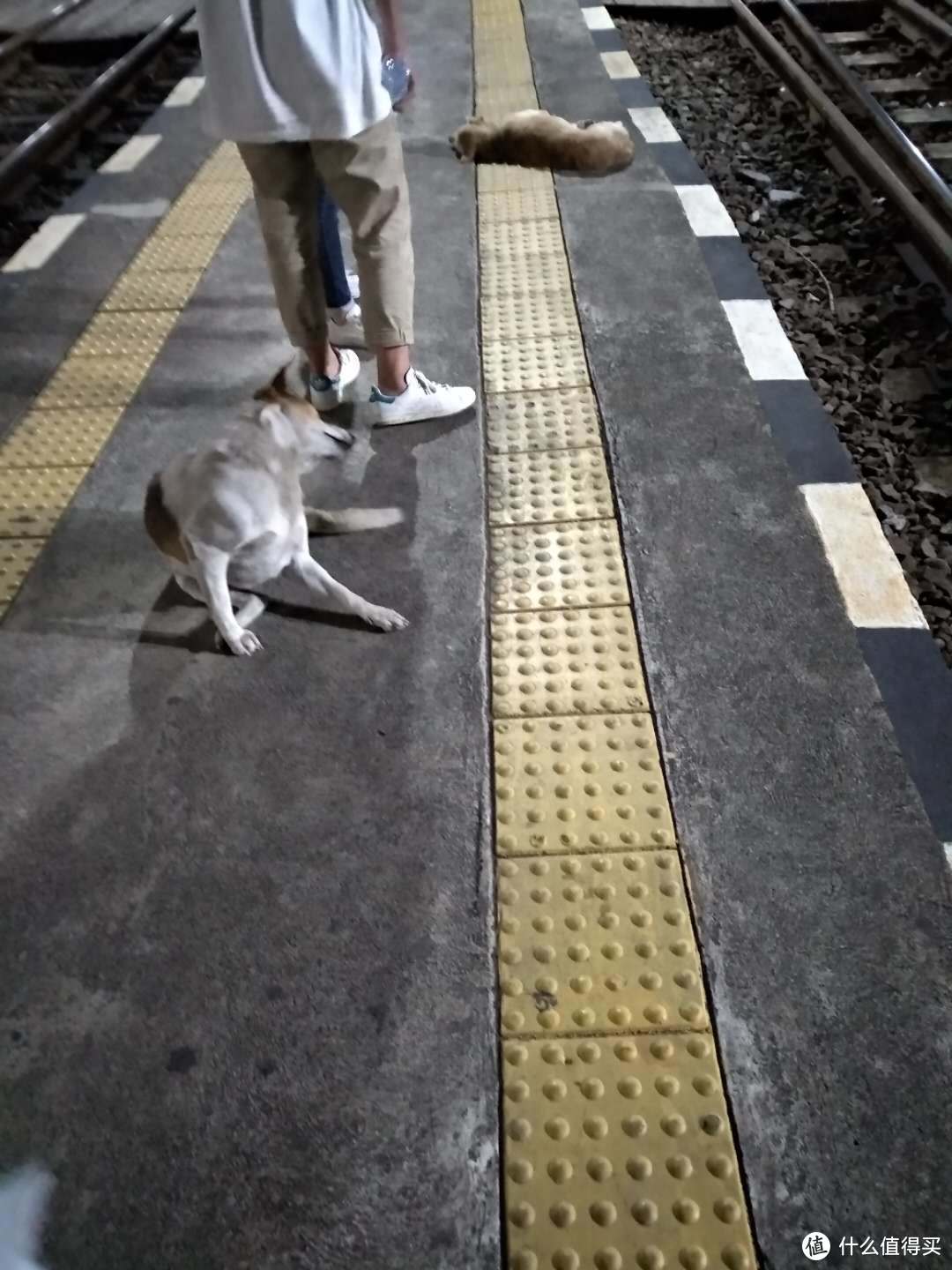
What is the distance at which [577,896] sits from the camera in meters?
2.01

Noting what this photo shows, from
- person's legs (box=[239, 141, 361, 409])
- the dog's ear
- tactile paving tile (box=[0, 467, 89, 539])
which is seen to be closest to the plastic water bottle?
person's legs (box=[239, 141, 361, 409])

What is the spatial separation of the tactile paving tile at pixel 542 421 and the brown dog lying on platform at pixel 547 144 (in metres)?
2.21

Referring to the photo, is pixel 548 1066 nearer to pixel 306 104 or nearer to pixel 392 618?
pixel 392 618

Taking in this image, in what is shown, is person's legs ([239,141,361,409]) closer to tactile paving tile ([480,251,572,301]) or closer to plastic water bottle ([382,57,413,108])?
plastic water bottle ([382,57,413,108])

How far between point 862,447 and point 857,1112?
244 centimetres

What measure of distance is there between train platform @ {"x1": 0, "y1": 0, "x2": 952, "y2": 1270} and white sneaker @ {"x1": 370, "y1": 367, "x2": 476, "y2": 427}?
6 centimetres

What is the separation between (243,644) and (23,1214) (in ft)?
4.45

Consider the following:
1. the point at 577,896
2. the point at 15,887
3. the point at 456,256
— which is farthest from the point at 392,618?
the point at 456,256

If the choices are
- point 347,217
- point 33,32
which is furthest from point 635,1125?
point 33,32

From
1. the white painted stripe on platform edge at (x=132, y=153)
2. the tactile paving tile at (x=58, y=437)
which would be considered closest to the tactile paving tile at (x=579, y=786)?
the tactile paving tile at (x=58, y=437)

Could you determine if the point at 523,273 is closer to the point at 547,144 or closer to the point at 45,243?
the point at 547,144

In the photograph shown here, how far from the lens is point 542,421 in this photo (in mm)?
3355

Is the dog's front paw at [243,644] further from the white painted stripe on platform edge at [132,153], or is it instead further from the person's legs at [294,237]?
the white painted stripe on platform edge at [132,153]

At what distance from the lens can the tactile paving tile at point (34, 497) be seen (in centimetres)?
302
